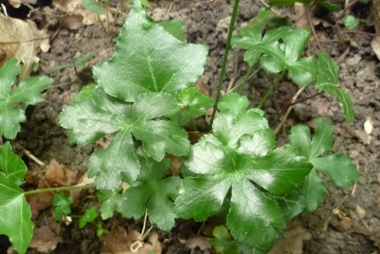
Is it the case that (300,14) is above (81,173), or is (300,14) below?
above

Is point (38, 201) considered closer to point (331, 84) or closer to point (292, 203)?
point (292, 203)

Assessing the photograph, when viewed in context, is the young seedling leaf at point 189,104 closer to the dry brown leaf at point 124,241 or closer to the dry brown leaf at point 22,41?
the dry brown leaf at point 124,241

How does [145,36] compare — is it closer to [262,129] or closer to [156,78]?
[156,78]

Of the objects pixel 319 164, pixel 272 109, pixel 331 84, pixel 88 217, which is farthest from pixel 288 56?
pixel 88 217

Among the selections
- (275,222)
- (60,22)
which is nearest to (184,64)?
(275,222)

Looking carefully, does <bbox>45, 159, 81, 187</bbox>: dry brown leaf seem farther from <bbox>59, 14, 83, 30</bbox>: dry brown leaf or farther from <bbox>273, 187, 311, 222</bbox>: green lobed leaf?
<bbox>273, 187, 311, 222</bbox>: green lobed leaf

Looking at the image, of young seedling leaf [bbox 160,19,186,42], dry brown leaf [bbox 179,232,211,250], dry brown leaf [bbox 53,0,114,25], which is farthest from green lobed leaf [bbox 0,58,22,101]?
dry brown leaf [bbox 179,232,211,250]
